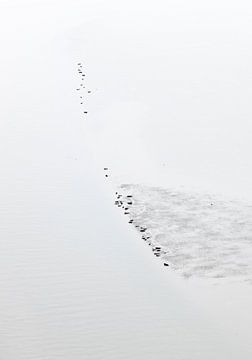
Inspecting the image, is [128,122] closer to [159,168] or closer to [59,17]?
[159,168]

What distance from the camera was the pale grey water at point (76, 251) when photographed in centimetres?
1520

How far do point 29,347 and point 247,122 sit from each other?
15988mm

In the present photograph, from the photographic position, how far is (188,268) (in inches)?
713

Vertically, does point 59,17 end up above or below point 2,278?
above

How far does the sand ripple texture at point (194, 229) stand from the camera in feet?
59.7

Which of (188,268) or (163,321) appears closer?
(163,321)

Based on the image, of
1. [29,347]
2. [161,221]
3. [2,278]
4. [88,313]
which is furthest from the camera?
[161,221]

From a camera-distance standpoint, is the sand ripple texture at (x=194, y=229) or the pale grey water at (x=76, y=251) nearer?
the pale grey water at (x=76, y=251)

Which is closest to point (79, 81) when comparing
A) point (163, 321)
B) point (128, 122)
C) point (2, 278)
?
point (128, 122)

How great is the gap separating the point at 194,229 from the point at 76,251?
3.63 meters

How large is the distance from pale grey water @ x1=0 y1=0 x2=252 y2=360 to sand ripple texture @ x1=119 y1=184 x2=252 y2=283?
1.91ft

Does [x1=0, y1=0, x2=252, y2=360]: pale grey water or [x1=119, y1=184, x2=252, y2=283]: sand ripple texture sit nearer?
[x1=0, y1=0, x2=252, y2=360]: pale grey water

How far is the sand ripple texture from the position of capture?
18.2 metres

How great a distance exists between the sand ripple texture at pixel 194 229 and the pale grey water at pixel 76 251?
581mm
